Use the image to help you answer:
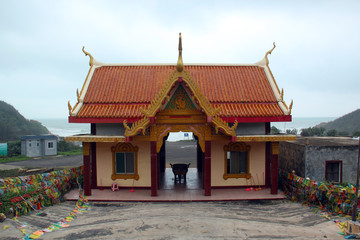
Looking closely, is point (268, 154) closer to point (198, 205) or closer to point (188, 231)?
point (198, 205)

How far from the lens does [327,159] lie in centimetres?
1510

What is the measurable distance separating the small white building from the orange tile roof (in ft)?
75.6

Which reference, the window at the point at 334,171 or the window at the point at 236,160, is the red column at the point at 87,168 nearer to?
the window at the point at 236,160

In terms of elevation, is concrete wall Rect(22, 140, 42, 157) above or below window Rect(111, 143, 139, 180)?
below

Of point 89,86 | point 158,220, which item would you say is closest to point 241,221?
point 158,220

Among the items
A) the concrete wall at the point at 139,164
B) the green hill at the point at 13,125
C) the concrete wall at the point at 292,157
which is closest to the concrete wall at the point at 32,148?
the concrete wall at the point at 139,164

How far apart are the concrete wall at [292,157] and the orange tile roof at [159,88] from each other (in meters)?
2.60

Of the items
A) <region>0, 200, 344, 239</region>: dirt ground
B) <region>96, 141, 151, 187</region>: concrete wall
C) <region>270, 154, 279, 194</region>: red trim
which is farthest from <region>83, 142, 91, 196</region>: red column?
<region>270, 154, 279, 194</region>: red trim

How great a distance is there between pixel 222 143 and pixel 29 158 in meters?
28.1

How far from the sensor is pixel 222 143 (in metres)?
15.3

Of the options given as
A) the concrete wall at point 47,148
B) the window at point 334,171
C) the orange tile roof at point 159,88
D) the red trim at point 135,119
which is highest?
the orange tile roof at point 159,88

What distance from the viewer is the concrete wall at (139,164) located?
15172 millimetres

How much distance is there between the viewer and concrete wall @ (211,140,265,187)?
15.3m

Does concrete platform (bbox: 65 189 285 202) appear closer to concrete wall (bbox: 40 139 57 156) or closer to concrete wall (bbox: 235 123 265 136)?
concrete wall (bbox: 235 123 265 136)
